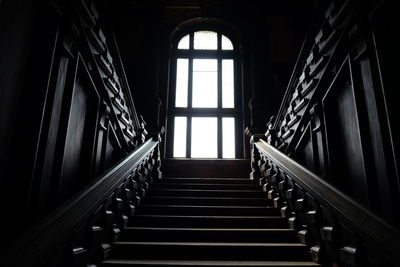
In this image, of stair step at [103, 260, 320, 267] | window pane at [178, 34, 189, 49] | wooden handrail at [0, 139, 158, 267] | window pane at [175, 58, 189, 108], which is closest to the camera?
wooden handrail at [0, 139, 158, 267]

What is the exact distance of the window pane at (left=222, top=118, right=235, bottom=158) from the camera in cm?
771

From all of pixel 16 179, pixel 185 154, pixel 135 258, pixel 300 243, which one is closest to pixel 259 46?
pixel 185 154

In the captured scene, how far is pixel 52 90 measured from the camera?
83.7 inches

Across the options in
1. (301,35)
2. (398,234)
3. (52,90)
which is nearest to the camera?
(398,234)

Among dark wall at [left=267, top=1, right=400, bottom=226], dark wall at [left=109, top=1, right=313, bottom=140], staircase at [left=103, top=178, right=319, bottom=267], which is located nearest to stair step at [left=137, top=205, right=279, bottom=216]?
staircase at [left=103, top=178, right=319, bottom=267]

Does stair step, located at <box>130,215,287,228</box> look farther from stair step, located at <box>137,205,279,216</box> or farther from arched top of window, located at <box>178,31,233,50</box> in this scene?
arched top of window, located at <box>178,31,233,50</box>

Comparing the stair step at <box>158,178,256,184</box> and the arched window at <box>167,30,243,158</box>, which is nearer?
the stair step at <box>158,178,256,184</box>

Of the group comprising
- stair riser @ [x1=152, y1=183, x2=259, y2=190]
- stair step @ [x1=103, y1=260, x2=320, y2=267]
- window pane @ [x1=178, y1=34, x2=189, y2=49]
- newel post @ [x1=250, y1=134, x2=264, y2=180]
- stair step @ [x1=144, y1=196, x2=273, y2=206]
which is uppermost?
window pane @ [x1=178, y1=34, x2=189, y2=49]

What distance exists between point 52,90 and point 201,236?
1768 mm

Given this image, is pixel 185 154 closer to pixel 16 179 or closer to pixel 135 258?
pixel 135 258

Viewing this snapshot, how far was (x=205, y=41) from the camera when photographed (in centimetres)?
852

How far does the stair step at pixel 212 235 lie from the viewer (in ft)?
9.39

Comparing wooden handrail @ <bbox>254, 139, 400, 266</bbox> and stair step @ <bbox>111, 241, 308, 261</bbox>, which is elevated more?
wooden handrail @ <bbox>254, 139, 400, 266</bbox>

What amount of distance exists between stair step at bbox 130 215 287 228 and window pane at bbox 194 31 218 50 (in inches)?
241
